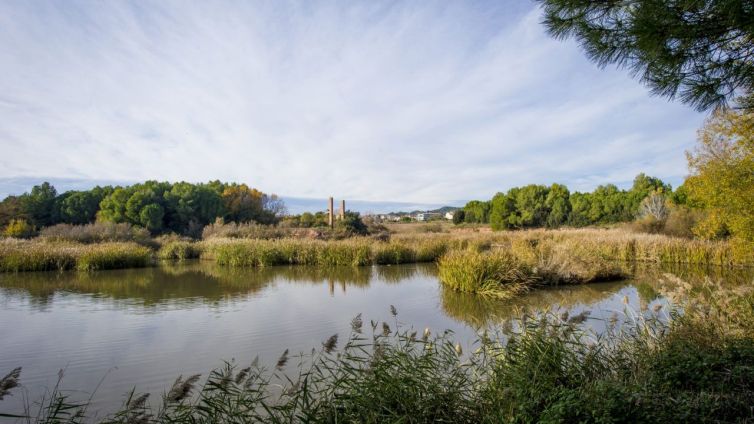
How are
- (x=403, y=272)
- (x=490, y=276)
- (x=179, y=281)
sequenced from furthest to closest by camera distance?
(x=403, y=272) < (x=179, y=281) < (x=490, y=276)

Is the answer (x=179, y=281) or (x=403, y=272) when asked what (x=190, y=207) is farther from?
(x=403, y=272)

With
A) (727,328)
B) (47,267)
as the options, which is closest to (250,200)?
(47,267)

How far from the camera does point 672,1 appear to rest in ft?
12.1

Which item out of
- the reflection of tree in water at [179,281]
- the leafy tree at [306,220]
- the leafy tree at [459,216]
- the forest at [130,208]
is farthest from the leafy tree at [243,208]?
the leafy tree at [459,216]

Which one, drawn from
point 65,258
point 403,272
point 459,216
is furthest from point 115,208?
point 459,216

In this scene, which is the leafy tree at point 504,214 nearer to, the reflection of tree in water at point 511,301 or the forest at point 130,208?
the forest at point 130,208

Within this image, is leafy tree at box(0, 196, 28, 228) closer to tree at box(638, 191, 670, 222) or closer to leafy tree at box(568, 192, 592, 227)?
tree at box(638, 191, 670, 222)

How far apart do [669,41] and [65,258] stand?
19.1m

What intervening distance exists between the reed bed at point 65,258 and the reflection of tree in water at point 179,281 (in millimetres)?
789

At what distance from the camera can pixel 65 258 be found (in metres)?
16.1

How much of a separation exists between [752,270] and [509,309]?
11318 mm

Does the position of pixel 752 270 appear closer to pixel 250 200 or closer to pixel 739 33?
pixel 739 33

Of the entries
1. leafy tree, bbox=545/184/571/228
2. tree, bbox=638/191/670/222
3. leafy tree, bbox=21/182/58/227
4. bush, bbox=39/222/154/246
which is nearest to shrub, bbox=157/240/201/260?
bush, bbox=39/222/154/246

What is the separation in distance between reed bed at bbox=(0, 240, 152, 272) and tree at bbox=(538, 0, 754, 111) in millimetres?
17440
